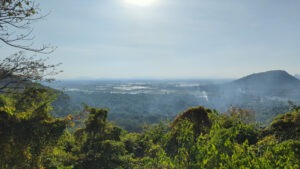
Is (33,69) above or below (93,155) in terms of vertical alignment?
above

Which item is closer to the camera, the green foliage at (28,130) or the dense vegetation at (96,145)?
the dense vegetation at (96,145)

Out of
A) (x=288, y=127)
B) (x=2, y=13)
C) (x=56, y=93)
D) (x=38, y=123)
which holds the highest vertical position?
(x=2, y=13)

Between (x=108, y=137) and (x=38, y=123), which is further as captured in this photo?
(x=108, y=137)

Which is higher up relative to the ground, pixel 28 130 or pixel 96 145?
pixel 28 130

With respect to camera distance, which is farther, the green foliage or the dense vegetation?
the green foliage

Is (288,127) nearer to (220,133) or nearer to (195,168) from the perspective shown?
(220,133)

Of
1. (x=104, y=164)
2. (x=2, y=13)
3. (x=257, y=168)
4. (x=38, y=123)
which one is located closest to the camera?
(x=257, y=168)

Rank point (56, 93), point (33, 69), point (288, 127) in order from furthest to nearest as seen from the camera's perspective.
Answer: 1. point (288, 127)
2. point (56, 93)
3. point (33, 69)

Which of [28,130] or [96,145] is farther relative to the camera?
[96,145]

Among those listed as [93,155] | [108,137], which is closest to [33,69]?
[93,155]

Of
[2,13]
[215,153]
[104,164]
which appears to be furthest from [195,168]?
[104,164]
